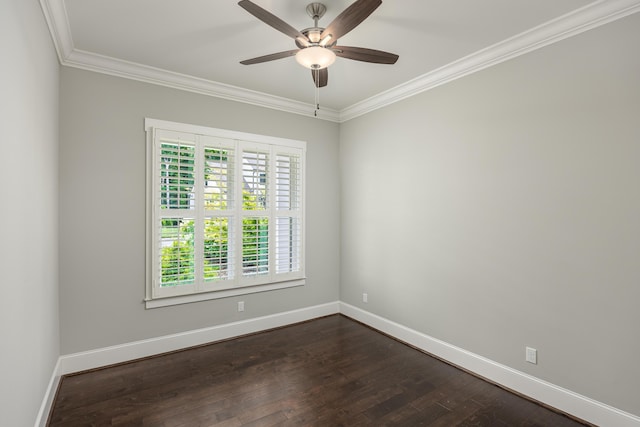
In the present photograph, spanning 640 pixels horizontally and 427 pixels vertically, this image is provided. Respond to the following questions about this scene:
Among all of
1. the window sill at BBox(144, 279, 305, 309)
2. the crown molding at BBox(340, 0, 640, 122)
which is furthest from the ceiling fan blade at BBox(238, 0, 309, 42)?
the window sill at BBox(144, 279, 305, 309)

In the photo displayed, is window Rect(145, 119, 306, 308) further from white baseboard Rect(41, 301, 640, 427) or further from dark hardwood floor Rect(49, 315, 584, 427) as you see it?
dark hardwood floor Rect(49, 315, 584, 427)

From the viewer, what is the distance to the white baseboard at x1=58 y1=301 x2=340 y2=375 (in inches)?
112

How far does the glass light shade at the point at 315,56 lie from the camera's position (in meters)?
2.09

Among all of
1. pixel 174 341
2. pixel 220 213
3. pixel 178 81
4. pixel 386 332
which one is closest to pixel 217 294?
pixel 174 341

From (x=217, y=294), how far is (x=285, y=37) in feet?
8.59

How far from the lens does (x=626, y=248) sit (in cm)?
207

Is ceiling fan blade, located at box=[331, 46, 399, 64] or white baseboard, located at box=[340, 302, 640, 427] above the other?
ceiling fan blade, located at box=[331, 46, 399, 64]

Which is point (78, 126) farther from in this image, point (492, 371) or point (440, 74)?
point (492, 371)

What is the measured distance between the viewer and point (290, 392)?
8.39 ft

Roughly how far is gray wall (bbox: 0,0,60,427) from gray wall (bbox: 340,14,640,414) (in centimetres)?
310

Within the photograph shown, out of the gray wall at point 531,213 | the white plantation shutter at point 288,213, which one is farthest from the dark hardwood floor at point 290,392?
the white plantation shutter at point 288,213

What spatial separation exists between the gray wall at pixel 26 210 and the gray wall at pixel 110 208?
30cm

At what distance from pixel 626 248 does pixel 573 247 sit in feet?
0.92

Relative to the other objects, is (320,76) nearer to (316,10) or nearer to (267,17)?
(316,10)
